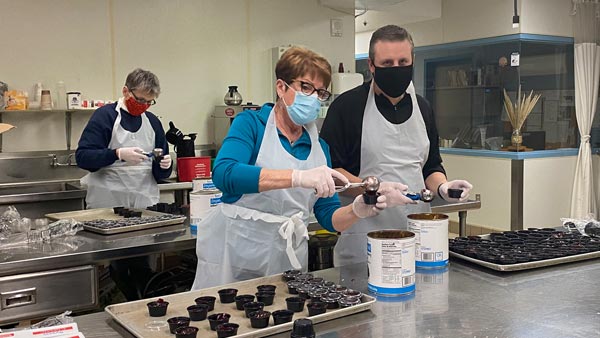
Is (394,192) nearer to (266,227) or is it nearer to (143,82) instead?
(266,227)

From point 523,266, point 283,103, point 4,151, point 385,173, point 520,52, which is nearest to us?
point 523,266

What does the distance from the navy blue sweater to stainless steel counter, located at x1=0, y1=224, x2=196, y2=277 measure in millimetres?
825

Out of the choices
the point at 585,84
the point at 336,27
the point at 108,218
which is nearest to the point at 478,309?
the point at 108,218

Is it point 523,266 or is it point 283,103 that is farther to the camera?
point 283,103

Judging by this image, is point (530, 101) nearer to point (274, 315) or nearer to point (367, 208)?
point (367, 208)

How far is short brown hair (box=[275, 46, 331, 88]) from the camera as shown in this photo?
5.83 ft

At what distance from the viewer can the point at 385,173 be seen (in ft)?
7.07

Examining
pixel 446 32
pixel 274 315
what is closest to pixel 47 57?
pixel 274 315

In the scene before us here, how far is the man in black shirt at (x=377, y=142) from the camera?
2.15 m

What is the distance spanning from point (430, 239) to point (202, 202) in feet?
3.30

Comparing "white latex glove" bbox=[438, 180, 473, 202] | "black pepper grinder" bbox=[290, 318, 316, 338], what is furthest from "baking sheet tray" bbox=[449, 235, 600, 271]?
"black pepper grinder" bbox=[290, 318, 316, 338]

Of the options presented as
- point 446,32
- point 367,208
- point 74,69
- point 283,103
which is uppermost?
point 446,32

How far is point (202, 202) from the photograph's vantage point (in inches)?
90.0

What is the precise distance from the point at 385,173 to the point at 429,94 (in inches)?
179
